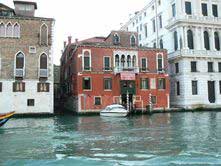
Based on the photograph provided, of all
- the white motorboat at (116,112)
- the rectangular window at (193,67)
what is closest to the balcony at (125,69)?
the white motorboat at (116,112)

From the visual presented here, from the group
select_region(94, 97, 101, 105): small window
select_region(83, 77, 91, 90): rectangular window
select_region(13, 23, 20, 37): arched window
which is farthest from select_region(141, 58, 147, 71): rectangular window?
select_region(13, 23, 20, 37): arched window

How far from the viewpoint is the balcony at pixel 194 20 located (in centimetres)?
3547

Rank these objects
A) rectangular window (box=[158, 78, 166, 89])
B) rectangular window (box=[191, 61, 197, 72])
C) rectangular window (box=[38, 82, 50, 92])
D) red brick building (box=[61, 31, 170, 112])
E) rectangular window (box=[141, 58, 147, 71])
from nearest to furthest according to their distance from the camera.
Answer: rectangular window (box=[38, 82, 50, 92]), red brick building (box=[61, 31, 170, 112]), rectangular window (box=[141, 58, 147, 71]), rectangular window (box=[158, 78, 166, 89]), rectangular window (box=[191, 61, 197, 72])

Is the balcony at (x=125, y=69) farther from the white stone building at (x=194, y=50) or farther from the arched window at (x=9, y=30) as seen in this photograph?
the arched window at (x=9, y=30)

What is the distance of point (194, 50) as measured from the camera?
35.4m

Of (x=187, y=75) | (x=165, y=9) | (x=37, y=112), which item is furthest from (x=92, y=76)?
(x=165, y=9)

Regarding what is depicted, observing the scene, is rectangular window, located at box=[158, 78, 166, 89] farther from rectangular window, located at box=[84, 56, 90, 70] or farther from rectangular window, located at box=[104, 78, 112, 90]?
rectangular window, located at box=[84, 56, 90, 70]

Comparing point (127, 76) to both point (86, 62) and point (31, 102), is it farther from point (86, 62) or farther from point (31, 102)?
point (31, 102)

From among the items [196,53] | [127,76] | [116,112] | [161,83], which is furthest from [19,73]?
[196,53]

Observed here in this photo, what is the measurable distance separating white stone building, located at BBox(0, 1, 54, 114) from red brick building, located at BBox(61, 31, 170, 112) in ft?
12.2

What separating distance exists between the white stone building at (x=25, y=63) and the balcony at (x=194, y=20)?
1531cm

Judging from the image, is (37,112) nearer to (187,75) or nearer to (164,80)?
(164,80)

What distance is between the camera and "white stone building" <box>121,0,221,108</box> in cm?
3484

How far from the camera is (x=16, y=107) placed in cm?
2638
